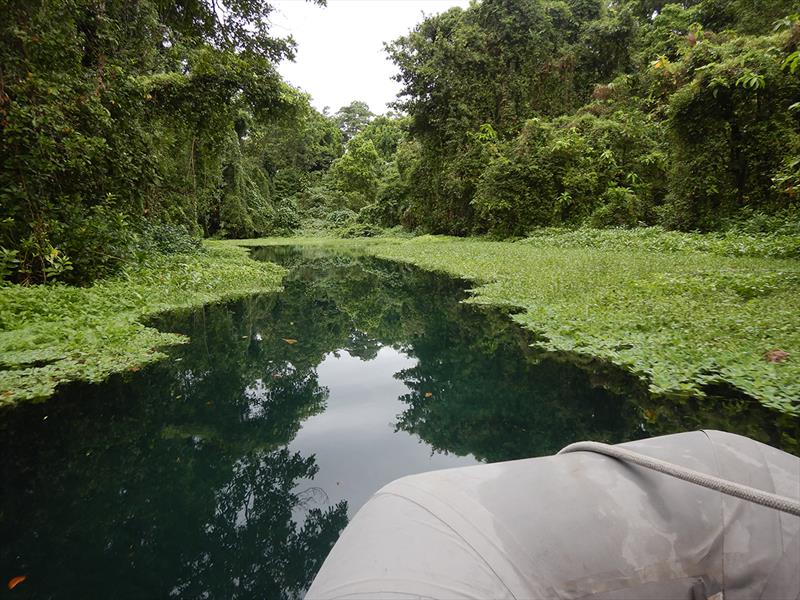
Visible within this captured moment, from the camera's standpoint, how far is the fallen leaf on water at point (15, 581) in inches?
76.2

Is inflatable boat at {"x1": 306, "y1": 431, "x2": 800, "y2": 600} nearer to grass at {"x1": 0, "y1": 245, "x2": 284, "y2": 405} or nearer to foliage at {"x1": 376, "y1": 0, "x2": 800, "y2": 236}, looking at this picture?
grass at {"x1": 0, "y1": 245, "x2": 284, "y2": 405}

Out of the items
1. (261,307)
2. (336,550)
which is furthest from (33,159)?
(336,550)

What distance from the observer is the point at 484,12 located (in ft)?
67.2

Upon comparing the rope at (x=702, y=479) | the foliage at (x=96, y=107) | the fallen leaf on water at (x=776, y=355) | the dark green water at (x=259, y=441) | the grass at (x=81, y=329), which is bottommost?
the dark green water at (x=259, y=441)

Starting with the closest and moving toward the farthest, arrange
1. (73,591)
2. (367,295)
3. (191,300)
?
(73,591)
(191,300)
(367,295)

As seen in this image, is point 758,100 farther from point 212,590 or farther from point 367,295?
point 212,590

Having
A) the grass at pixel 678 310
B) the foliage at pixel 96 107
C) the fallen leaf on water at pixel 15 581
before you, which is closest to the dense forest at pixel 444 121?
the foliage at pixel 96 107

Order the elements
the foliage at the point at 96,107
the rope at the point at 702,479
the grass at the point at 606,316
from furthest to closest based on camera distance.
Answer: the foliage at the point at 96,107 → the grass at the point at 606,316 → the rope at the point at 702,479

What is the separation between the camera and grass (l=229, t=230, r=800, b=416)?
3672 mm

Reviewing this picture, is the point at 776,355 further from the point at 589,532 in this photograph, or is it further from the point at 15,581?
the point at 15,581

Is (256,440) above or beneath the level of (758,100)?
beneath

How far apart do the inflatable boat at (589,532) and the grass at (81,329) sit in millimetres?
3907

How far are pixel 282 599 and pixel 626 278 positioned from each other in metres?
6.88

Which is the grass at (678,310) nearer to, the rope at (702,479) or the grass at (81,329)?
the rope at (702,479)
